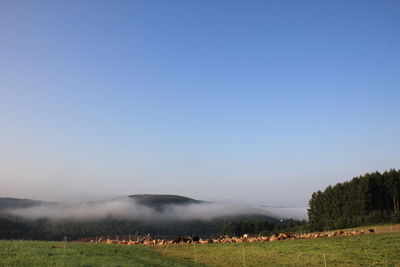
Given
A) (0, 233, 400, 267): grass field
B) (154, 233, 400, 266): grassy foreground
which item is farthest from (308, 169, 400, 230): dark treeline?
(0, 233, 400, 267): grass field

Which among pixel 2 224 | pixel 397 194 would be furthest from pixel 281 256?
pixel 2 224

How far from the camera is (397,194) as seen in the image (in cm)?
10300

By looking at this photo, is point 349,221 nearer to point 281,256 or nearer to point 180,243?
point 180,243

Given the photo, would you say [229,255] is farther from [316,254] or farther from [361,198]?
[361,198]

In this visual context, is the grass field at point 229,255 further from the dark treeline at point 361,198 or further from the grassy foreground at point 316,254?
the dark treeline at point 361,198

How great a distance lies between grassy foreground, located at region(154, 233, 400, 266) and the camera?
105ft

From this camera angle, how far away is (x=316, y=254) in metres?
36.7

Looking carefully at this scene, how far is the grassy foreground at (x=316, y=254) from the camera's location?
32031 millimetres

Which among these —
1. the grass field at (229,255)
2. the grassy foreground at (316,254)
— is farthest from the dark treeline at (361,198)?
the grass field at (229,255)

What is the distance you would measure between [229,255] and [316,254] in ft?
28.3

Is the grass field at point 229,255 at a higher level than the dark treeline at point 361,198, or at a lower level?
lower

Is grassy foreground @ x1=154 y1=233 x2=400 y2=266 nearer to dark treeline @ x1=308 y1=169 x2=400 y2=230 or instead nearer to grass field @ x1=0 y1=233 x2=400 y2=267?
grass field @ x1=0 y1=233 x2=400 y2=267

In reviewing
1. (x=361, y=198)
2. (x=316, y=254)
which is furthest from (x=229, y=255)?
(x=361, y=198)

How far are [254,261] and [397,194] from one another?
8368 cm
